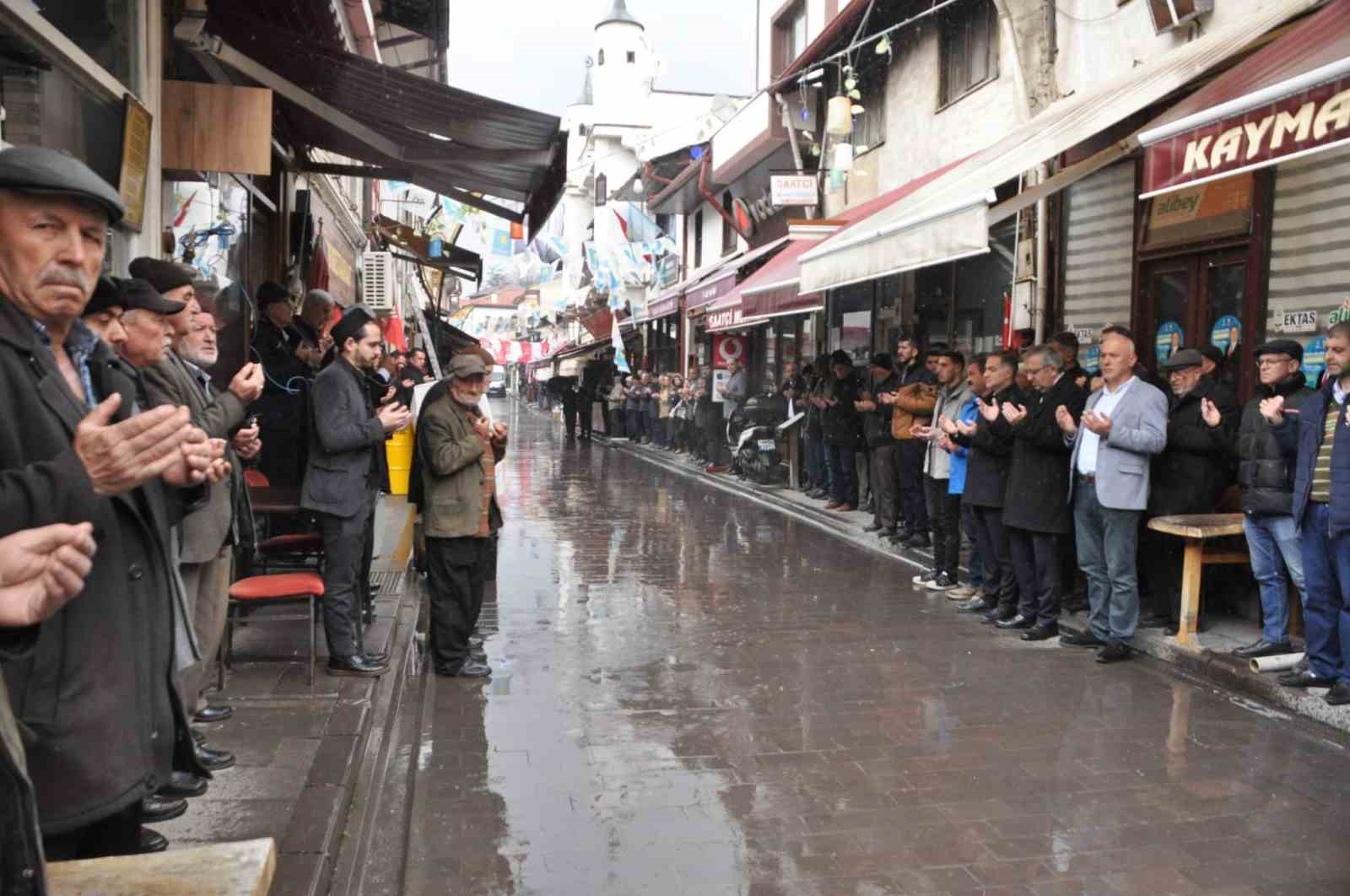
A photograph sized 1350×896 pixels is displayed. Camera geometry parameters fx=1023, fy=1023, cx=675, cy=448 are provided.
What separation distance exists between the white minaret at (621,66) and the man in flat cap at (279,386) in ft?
152

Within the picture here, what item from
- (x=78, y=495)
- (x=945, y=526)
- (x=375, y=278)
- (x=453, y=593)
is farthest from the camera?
(x=375, y=278)

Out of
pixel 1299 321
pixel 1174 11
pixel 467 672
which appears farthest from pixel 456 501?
pixel 1174 11

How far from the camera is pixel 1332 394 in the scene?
579 centimetres

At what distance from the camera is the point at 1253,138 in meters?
5.57

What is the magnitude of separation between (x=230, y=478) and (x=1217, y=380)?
6.32m

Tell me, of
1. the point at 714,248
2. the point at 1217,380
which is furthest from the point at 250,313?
the point at 714,248

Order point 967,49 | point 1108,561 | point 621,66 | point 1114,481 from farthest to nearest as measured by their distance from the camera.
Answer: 1. point 621,66
2. point 967,49
3. point 1108,561
4. point 1114,481

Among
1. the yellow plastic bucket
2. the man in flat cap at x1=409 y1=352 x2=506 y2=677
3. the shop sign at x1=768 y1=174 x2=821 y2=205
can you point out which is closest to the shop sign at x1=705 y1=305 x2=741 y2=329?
the shop sign at x1=768 y1=174 x2=821 y2=205

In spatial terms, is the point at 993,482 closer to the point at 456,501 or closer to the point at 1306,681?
the point at 1306,681

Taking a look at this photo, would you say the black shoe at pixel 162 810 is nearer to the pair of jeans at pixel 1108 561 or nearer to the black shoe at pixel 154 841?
the black shoe at pixel 154 841

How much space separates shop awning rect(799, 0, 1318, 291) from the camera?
7.03 m

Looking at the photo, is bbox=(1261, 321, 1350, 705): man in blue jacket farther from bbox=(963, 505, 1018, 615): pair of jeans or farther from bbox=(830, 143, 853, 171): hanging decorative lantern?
bbox=(830, 143, 853, 171): hanging decorative lantern

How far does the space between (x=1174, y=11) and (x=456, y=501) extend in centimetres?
692

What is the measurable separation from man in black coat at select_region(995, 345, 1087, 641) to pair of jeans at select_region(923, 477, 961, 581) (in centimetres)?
124
